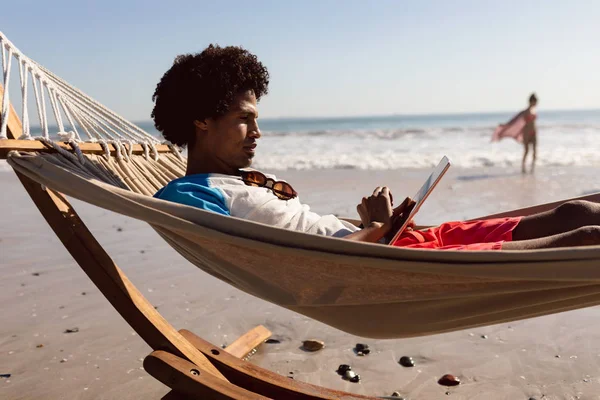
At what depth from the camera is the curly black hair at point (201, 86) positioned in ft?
5.85

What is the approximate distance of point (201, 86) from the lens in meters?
1.78

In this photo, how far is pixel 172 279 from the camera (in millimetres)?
3375

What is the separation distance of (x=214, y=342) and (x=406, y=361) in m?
0.79

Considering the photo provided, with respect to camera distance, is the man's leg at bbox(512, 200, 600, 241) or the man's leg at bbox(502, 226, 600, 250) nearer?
the man's leg at bbox(502, 226, 600, 250)

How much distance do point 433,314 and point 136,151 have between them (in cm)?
126

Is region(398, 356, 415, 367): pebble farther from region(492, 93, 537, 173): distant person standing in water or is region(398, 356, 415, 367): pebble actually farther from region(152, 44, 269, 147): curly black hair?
region(492, 93, 537, 173): distant person standing in water

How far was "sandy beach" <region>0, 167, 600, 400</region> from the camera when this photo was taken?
2.12 metres

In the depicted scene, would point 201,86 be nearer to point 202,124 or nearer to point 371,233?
point 202,124

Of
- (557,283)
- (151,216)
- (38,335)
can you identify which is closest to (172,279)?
(38,335)

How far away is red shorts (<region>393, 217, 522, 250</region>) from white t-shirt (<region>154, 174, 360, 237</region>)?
0.63ft

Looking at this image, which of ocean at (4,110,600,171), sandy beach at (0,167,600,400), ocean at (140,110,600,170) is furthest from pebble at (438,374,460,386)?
ocean at (140,110,600,170)

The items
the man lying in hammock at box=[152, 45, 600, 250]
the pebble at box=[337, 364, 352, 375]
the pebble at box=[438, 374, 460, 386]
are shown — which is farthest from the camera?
the pebble at box=[337, 364, 352, 375]

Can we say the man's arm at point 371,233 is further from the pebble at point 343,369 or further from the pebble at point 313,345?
the pebble at point 313,345

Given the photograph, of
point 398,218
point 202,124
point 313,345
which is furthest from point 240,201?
point 313,345
